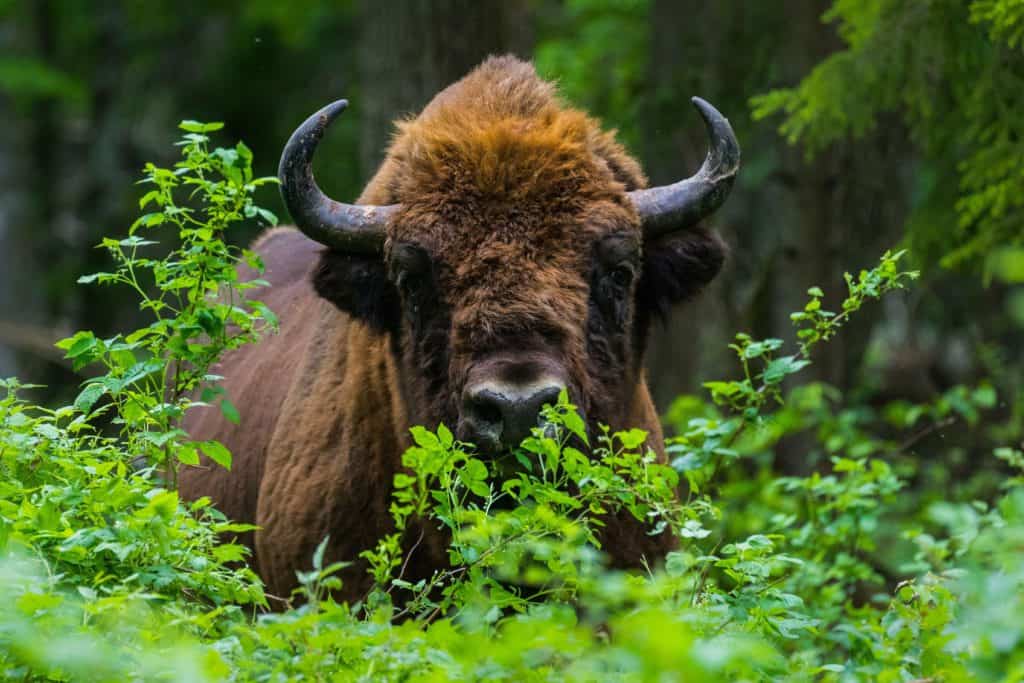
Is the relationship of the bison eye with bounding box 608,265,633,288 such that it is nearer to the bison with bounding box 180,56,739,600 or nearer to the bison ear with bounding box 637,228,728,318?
the bison with bounding box 180,56,739,600

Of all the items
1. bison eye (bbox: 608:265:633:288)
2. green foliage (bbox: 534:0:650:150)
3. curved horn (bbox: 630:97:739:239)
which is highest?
green foliage (bbox: 534:0:650:150)

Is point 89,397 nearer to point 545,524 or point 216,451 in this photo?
point 216,451

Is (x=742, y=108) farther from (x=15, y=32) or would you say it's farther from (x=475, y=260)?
(x=15, y=32)

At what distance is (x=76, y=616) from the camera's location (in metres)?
3.49

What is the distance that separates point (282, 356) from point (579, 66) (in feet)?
20.8

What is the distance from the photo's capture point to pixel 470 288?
5.46 m

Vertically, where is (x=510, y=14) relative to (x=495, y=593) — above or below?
above

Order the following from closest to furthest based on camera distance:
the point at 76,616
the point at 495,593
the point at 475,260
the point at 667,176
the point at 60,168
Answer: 1. the point at 76,616
2. the point at 495,593
3. the point at 475,260
4. the point at 667,176
5. the point at 60,168

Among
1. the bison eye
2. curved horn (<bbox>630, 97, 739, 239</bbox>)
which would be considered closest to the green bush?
the bison eye

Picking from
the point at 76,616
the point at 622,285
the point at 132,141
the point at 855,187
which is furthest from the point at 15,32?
the point at 76,616

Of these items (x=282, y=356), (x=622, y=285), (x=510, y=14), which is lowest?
(x=282, y=356)

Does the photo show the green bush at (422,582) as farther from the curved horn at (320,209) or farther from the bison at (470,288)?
the curved horn at (320,209)

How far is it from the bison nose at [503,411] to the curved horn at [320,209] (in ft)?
3.92

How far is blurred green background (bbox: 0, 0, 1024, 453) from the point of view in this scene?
710cm
